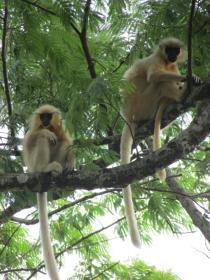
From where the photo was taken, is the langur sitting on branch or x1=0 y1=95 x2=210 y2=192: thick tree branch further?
the langur sitting on branch

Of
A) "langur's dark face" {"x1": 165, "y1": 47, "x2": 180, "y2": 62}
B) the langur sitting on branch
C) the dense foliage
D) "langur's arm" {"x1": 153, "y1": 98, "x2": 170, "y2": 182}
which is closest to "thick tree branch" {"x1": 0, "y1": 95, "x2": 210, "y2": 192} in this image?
the dense foliage

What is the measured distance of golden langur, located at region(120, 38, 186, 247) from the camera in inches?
176

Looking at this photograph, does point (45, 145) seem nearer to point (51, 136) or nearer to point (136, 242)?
point (51, 136)

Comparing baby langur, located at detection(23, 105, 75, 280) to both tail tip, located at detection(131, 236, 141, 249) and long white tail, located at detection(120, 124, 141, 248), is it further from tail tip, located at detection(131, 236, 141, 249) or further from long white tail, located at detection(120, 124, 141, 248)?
tail tip, located at detection(131, 236, 141, 249)

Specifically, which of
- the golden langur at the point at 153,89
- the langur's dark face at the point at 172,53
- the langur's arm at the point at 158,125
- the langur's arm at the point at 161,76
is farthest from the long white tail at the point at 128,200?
the langur's dark face at the point at 172,53

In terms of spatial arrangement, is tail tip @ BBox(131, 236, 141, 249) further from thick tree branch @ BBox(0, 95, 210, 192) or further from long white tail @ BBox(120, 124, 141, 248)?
thick tree branch @ BBox(0, 95, 210, 192)

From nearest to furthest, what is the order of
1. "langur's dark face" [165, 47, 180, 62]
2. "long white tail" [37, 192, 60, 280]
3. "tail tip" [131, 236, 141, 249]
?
1. "tail tip" [131, 236, 141, 249]
2. "long white tail" [37, 192, 60, 280]
3. "langur's dark face" [165, 47, 180, 62]

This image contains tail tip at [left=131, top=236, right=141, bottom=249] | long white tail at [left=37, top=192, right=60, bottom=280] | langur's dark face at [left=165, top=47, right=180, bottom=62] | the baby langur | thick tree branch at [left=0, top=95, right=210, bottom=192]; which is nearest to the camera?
thick tree branch at [left=0, top=95, right=210, bottom=192]

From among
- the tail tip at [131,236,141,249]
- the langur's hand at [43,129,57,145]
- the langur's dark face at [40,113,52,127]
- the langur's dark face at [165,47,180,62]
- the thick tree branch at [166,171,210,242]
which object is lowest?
the tail tip at [131,236,141,249]

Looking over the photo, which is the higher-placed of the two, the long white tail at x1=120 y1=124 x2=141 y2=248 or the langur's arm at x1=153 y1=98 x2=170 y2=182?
the langur's arm at x1=153 y1=98 x2=170 y2=182

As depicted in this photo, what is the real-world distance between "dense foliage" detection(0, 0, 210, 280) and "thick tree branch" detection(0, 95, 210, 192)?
0.62 ft

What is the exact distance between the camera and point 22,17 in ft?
12.6

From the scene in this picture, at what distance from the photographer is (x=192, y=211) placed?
15.9 feet

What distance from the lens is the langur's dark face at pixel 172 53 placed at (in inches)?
187
